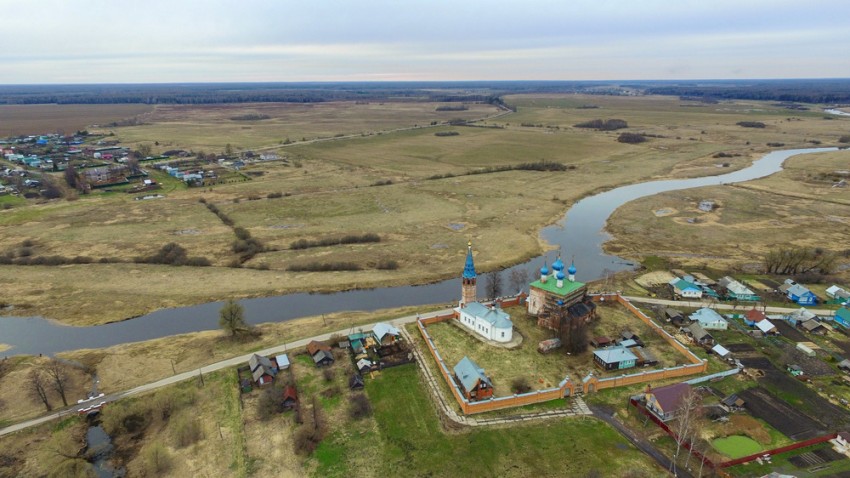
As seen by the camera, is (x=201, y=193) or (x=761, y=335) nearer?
(x=761, y=335)

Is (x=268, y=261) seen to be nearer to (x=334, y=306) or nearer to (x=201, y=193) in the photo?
(x=334, y=306)

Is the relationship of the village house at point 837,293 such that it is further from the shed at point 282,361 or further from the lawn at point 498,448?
the shed at point 282,361

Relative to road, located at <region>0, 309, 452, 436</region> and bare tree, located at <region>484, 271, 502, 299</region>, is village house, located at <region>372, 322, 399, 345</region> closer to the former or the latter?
road, located at <region>0, 309, 452, 436</region>

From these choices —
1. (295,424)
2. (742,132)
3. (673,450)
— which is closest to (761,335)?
(673,450)

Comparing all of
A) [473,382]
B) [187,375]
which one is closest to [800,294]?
[473,382]

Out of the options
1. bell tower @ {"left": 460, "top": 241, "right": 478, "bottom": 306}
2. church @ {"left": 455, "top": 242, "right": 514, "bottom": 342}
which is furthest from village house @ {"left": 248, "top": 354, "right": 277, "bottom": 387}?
bell tower @ {"left": 460, "top": 241, "right": 478, "bottom": 306}

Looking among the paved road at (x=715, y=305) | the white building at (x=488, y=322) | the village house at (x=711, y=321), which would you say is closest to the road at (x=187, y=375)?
the white building at (x=488, y=322)
